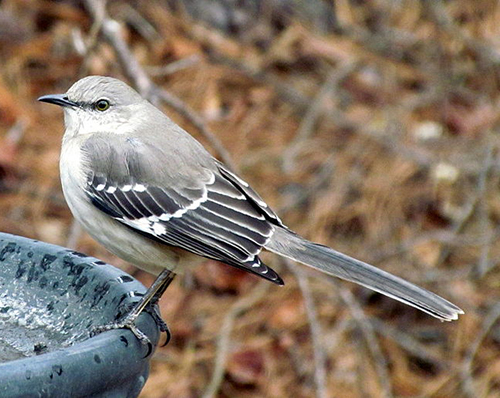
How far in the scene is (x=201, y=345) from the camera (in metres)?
5.90

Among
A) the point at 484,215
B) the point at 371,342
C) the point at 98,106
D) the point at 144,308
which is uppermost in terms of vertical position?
the point at 98,106

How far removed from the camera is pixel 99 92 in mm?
3996

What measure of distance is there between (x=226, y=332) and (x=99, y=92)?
2.29 metres

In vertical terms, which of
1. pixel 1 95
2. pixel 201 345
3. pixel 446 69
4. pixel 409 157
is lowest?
pixel 201 345

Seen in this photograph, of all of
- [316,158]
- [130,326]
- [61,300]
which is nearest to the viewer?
[130,326]

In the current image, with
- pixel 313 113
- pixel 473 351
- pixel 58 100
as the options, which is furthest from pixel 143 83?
pixel 473 351

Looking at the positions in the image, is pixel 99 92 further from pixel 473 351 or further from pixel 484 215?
pixel 484 215

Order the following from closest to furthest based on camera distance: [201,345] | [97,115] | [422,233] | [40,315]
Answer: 1. [40,315]
2. [97,115]
3. [201,345]
4. [422,233]

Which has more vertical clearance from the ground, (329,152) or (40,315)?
(40,315)

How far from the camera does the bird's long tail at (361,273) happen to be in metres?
3.57

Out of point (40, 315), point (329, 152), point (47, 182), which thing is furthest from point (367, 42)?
point (40, 315)

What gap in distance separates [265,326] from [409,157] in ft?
6.24

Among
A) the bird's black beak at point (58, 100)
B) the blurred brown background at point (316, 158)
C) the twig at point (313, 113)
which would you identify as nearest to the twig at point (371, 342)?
the blurred brown background at point (316, 158)

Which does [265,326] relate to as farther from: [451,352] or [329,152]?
[329,152]
